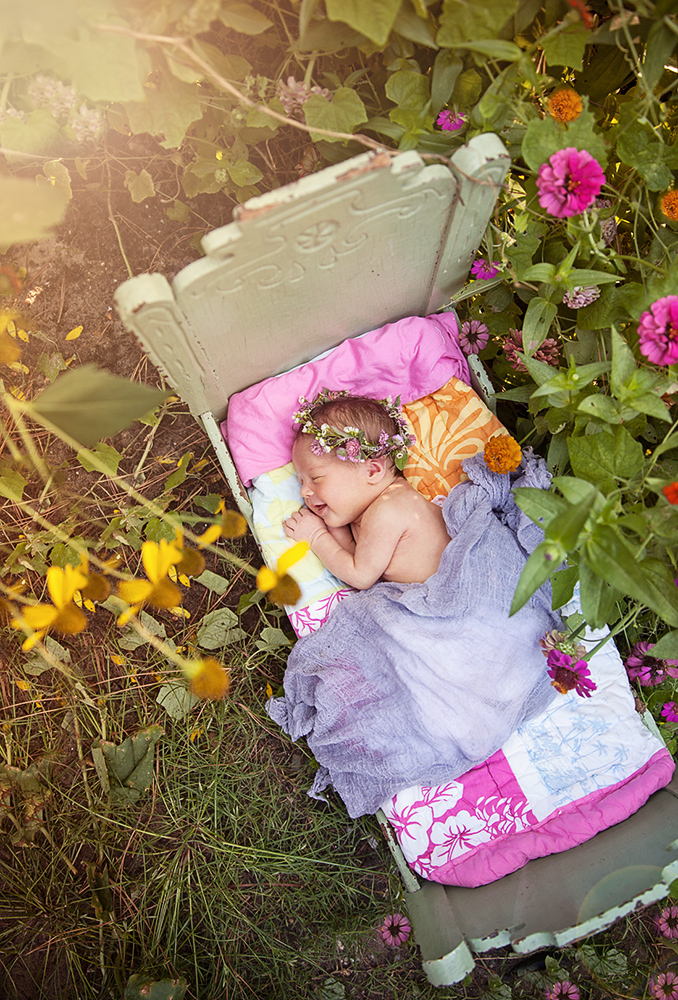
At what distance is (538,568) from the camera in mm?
1246

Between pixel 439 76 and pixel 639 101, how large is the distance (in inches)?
17.6

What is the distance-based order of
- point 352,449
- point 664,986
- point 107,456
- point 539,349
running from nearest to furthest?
point 539,349 → point 352,449 → point 664,986 → point 107,456

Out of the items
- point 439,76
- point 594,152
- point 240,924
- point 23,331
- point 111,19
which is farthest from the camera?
point 23,331

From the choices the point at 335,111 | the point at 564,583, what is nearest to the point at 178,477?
the point at 335,111

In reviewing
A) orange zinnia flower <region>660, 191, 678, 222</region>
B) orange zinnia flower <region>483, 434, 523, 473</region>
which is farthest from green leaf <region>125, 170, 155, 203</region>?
orange zinnia flower <region>660, 191, 678, 222</region>

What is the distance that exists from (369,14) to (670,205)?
0.78 m

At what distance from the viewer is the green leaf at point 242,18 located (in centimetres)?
132

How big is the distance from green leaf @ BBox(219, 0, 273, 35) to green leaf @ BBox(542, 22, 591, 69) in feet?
1.92

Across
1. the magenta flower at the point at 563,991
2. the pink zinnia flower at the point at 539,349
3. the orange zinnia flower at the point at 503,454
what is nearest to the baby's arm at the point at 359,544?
the orange zinnia flower at the point at 503,454

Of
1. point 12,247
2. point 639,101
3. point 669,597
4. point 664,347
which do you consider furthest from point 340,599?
point 12,247

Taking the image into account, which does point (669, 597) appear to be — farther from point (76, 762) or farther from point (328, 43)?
point (76, 762)

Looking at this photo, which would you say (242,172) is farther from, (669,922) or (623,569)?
(669,922)

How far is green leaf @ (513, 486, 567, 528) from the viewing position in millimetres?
1322

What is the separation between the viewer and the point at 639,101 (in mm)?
1367
